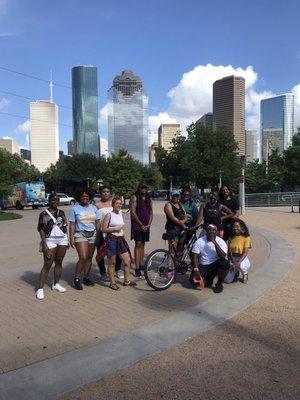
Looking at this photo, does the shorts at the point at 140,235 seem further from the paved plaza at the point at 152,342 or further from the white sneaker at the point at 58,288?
the white sneaker at the point at 58,288

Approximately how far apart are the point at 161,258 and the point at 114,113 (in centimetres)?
2970

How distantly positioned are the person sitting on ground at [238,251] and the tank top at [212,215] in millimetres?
272

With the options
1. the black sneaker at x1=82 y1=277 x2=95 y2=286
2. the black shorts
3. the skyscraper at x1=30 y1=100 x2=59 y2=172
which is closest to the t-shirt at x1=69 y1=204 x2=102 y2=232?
the black sneaker at x1=82 y1=277 x2=95 y2=286

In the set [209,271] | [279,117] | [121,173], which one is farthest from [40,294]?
[279,117]

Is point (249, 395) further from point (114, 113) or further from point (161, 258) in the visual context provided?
point (114, 113)

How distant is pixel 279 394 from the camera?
144 inches

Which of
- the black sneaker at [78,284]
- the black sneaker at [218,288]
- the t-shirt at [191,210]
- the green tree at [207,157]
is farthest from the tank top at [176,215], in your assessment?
the green tree at [207,157]

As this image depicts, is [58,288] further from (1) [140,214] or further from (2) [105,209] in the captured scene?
(1) [140,214]

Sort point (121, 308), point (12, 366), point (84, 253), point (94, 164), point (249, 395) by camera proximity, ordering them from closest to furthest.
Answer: point (249, 395)
point (12, 366)
point (121, 308)
point (84, 253)
point (94, 164)

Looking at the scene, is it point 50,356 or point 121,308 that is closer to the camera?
point 50,356

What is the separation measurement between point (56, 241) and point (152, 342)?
2.57 m

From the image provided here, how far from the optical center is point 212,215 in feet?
25.9

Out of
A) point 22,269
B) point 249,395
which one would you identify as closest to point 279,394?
point 249,395

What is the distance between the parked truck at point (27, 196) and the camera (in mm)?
43250
